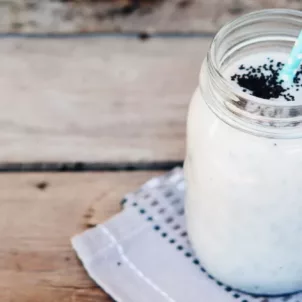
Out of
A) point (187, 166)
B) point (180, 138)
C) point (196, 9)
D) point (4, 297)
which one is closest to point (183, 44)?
point (196, 9)

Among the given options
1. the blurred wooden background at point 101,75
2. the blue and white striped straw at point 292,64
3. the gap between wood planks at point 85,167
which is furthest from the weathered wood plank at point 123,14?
the blue and white striped straw at point 292,64

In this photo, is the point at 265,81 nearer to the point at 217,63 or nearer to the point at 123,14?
the point at 217,63

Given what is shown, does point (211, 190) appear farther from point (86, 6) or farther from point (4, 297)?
point (86, 6)

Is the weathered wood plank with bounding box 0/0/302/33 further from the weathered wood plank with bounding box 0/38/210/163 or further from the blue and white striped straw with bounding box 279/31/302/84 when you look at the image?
the blue and white striped straw with bounding box 279/31/302/84

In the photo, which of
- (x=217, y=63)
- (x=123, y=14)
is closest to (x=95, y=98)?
(x=123, y=14)

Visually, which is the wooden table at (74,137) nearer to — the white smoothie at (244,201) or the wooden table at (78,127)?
the wooden table at (78,127)

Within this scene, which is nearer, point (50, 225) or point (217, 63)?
point (217, 63)
